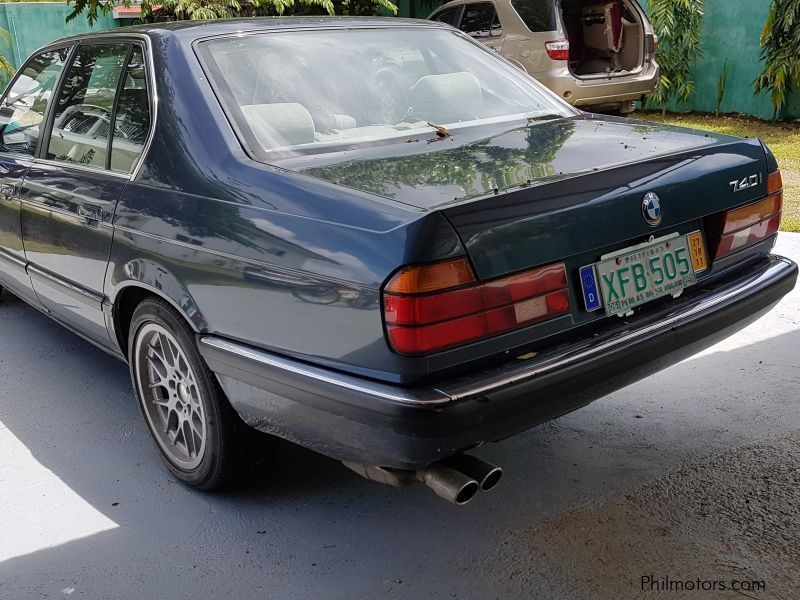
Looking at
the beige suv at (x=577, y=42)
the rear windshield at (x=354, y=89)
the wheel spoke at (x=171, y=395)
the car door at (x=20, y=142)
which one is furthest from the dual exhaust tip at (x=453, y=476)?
the beige suv at (x=577, y=42)

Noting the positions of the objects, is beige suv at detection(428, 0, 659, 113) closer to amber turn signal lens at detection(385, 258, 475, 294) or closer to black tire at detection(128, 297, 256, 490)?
black tire at detection(128, 297, 256, 490)

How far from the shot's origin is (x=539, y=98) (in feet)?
11.5

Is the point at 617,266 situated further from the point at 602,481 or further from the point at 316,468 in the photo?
the point at 316,468

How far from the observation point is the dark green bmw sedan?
2.16 meters

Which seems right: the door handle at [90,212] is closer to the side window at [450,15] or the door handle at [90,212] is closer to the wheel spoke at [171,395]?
the wheel spoke at [171,395]

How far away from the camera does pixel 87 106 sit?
3.51 metres

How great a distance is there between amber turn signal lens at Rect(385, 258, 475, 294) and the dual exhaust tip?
493mm

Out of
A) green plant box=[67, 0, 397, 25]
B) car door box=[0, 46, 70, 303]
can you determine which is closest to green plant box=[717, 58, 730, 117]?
green plant box=[67, 0, 397, 25]

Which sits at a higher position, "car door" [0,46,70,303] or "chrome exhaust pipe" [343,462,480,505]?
"car door" [0,46,70,303]

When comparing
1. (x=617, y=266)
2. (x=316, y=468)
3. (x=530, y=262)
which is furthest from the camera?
(x=316, y=468)

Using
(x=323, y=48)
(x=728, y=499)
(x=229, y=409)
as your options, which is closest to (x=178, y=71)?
(x=323, y=48)

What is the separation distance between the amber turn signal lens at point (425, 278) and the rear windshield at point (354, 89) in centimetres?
82

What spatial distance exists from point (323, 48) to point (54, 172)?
1.29 m

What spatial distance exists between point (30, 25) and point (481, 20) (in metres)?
10.8
